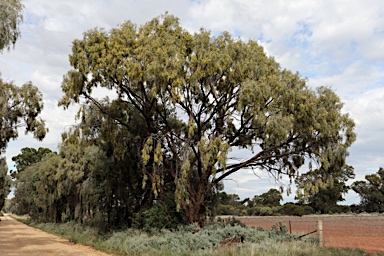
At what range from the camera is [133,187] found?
24.9 m

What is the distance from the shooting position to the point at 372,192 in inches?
2299

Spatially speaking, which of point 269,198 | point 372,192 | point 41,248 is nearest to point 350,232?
point 41,248

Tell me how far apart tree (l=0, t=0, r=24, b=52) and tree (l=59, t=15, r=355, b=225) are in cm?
378

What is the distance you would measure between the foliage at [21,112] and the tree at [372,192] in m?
50.5

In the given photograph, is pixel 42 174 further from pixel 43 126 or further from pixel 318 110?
pixel 318 110

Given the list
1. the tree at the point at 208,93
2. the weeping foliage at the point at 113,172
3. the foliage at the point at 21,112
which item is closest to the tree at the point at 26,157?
the weeping foliage at the point at 113,172

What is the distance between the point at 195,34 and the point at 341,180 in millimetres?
52159

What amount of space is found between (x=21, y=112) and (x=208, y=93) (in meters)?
12.8

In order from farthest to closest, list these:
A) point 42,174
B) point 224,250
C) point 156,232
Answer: point 42,174 < point 156,232 < point 224,250

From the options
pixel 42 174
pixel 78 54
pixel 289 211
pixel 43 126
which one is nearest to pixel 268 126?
pixel 78 54

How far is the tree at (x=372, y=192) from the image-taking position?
57.9m

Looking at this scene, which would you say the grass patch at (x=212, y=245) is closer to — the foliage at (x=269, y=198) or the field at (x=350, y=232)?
the field at (x=350, y=232)

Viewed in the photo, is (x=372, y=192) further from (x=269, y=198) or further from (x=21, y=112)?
Answer: (x=21, y=112)

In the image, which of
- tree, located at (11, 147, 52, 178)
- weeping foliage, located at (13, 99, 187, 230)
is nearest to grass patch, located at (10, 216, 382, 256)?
weeping foliage, located at (13, 99, 187, 230)
